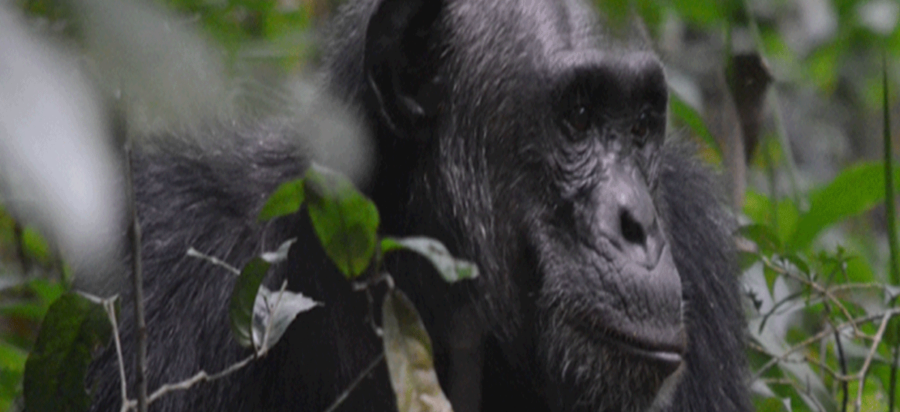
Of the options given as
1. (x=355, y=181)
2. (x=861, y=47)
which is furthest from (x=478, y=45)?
(x=861, y=47)

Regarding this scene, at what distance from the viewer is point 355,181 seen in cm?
292

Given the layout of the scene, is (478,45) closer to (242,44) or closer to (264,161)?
(264,161)

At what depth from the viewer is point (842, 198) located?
13.7 feet

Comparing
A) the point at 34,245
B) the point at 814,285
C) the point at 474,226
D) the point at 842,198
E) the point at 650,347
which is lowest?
the point at 842,198

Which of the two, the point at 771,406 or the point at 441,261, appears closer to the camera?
the point at 441,261

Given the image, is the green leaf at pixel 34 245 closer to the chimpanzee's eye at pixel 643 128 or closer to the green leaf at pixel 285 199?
the chimpanzee's eye at pixel 643 128

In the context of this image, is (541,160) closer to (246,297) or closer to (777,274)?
(246,297)

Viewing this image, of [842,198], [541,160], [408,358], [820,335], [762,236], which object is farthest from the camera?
[842,198]

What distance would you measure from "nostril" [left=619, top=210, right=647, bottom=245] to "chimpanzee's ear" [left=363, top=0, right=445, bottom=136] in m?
0.60

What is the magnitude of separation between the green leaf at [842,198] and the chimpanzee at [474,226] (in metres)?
1.31

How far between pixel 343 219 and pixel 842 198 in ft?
8.87

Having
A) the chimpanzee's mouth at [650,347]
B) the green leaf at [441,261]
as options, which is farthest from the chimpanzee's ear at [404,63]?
the green leaf at [441,261]

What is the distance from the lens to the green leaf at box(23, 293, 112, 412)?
6.86ft

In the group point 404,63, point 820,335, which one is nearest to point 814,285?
point 820,335
